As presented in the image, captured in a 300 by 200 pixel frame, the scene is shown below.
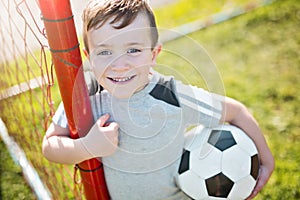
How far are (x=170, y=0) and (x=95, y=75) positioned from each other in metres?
3.23

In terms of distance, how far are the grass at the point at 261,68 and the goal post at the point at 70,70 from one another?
1.77 feet

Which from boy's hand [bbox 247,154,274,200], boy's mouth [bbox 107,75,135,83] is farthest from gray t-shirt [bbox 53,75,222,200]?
boy's hand [bbox 247,154,274,200]

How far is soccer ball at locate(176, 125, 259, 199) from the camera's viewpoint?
1867mm

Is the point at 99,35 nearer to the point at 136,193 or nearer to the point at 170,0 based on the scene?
the point at 136,193

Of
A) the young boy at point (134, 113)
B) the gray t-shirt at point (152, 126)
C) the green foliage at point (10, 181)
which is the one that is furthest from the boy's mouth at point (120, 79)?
the green foliage at point (10, 181)

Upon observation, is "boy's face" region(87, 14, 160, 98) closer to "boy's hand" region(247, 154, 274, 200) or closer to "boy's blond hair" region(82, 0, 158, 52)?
"boy's blond hair" region(82, 0, 158, 52)

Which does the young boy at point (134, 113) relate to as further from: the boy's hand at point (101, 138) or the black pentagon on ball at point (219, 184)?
the black pentagon on ball at point (219, 184)

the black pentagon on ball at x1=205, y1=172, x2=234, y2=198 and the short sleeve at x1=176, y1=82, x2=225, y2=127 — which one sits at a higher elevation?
the short sleeve at x1=176, y1=82, x2=225, y2=127

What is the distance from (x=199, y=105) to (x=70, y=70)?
0.51m

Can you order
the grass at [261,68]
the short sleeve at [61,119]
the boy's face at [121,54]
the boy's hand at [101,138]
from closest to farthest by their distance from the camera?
the boy's face at [121,54] < the boy's hand at [101,138] < the short sleeve at [61,119] < the grass at [261,68]

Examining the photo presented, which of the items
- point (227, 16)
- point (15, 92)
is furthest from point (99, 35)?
point (227, 16)

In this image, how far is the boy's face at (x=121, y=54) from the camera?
5.22ft

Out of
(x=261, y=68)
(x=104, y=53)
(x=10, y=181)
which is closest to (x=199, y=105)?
(x=104, y=53)

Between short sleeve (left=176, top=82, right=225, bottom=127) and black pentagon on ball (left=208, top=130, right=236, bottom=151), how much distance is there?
0.13ft
